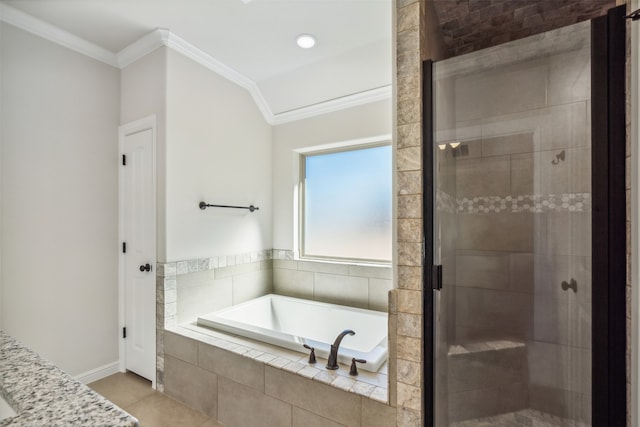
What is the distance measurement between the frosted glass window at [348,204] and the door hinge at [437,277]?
1309 millimetres

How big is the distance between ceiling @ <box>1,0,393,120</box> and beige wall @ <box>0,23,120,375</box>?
0.37 meters

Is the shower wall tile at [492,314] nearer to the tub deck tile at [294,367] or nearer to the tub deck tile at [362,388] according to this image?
the tub deck tile at [362,388]

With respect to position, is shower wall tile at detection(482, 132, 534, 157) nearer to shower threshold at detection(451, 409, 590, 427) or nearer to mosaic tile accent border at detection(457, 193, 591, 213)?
mosaic tile accent border at detection(457, 193, 591, 213)

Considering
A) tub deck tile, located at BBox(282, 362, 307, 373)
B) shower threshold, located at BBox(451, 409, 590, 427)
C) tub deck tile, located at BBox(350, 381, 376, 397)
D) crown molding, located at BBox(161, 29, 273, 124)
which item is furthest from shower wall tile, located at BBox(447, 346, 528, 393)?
crown molding, located at BBox(161, 29, 273, 124)

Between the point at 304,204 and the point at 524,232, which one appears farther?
the point at 304,204

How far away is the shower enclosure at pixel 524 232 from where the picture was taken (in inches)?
45.3

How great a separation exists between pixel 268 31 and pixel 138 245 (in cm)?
199

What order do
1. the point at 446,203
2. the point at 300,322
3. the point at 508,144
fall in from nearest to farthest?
the point at 508,144 → the point at 446,203 → the point at 300,322

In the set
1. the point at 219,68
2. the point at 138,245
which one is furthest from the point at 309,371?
the point at 219,68

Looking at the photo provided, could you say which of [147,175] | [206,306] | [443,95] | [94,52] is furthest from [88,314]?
[443,95]

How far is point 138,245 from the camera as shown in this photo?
2.45 meters

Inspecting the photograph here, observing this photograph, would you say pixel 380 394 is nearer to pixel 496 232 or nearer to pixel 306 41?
pixel 496 232

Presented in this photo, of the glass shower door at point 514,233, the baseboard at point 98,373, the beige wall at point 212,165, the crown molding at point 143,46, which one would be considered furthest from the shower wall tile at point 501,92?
the baseboard at point 98,373

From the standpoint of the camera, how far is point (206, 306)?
2525 millimetres
